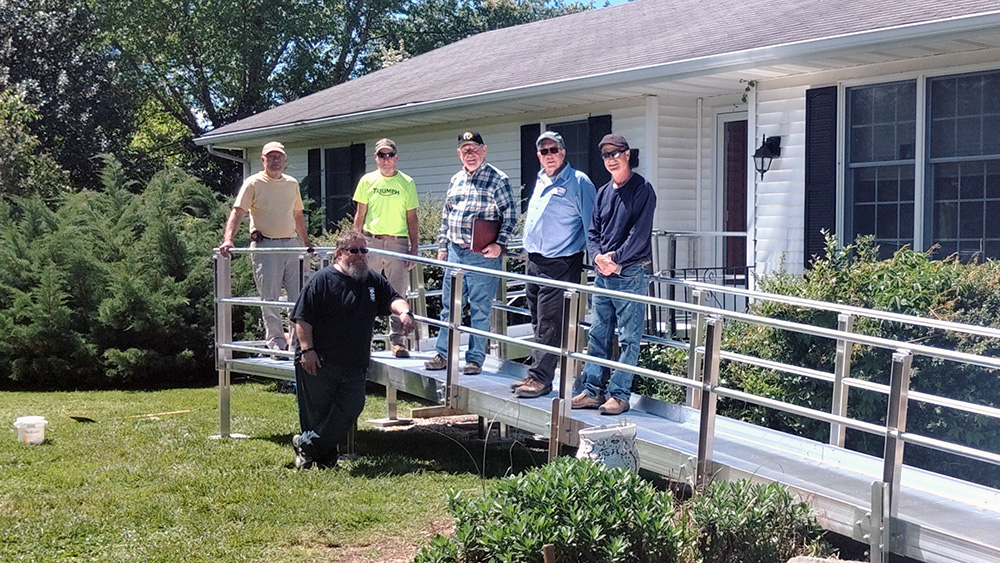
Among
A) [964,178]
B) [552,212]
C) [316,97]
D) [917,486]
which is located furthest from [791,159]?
[316,97]

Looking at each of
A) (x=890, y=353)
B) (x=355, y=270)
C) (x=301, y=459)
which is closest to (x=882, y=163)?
(x=890, y=353)

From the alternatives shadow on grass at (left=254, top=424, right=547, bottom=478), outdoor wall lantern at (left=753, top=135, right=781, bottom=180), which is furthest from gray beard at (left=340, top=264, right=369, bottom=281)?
outdoor wall lantern at (left=753, top=135, right=781, bottom=180)

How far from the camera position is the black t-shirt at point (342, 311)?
7.00m

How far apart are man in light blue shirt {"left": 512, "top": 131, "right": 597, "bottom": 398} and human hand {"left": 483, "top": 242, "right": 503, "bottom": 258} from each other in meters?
0.43

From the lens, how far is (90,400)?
10766mm

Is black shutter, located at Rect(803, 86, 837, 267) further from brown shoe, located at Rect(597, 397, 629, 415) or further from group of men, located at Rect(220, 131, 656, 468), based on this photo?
brown shoe, located at Rect(597, 397, 629, 415)

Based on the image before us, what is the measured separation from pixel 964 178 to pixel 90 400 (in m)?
8.33

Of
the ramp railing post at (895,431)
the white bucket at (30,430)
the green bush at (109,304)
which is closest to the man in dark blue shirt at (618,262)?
the ramp railing post at (895,431)

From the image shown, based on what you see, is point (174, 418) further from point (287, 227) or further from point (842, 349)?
point (842, 349)

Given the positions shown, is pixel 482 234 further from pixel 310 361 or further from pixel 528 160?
pixel 528 160

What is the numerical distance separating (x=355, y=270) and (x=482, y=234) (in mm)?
873

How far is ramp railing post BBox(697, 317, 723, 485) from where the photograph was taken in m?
5.03

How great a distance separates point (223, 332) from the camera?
29.0ft

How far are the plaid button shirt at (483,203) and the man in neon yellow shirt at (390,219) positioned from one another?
866mm
